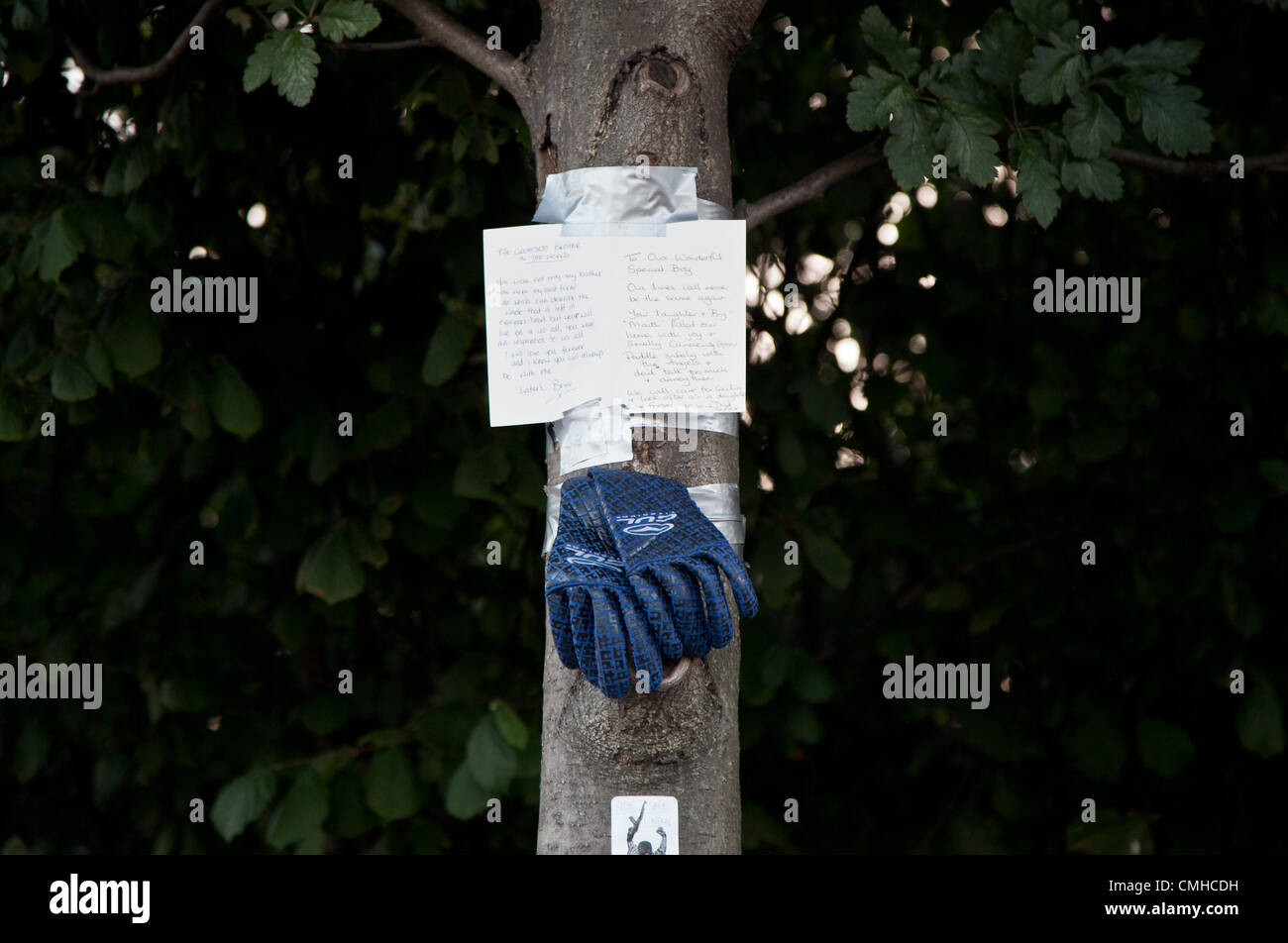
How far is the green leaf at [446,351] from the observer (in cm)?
308

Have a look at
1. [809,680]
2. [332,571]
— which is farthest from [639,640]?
[809,680]

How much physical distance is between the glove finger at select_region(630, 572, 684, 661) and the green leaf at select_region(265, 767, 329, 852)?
174 cm

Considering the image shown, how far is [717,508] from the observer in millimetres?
1849

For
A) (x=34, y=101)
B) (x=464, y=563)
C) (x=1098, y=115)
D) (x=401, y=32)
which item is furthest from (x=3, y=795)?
(x=1098, y=115)

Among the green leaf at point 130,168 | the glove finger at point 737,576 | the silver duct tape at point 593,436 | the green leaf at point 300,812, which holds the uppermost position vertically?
the green leaf at point 130,168

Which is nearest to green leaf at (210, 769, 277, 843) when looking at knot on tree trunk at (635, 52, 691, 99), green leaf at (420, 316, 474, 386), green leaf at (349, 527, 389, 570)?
green leaf at (349, 527, 389, 570)

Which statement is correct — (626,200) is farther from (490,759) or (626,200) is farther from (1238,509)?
(1238,509)

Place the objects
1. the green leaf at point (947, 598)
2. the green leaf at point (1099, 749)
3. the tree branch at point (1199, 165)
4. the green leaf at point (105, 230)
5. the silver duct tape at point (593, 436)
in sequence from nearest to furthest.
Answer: the silver duct tape at point (593, 436) < the tree branch at point (1199, 165) < the green leaf at point (105, 230) < the green leaf at point (1099, 749) < the green leaf at point (947, 598)

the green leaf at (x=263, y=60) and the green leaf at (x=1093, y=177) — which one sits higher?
the green leaf at (x=263, y=60)

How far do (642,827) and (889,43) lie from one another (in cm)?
131

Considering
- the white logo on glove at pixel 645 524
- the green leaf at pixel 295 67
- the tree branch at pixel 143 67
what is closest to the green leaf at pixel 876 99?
the white logo on glove at pixel 645 524

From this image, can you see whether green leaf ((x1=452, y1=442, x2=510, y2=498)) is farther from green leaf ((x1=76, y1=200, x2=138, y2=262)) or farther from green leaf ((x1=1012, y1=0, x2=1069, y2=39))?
green leaf ((x1=1012, y1=0, x2=1069, y2=39))

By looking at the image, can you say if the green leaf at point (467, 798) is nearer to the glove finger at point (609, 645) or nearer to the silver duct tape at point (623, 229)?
the silver duct tape at point (623, 229)

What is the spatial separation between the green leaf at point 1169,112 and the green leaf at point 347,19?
124 cm
